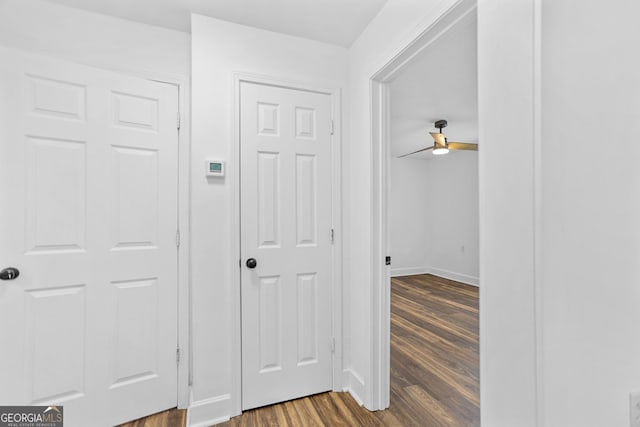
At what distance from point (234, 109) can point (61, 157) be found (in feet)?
3.30

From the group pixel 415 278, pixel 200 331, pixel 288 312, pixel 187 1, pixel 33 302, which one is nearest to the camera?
pixel 33 302

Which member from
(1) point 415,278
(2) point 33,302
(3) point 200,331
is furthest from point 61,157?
(1) point 415,278

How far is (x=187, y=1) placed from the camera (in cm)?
168

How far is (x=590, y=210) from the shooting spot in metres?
0.82

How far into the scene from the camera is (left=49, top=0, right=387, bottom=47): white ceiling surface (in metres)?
1.70

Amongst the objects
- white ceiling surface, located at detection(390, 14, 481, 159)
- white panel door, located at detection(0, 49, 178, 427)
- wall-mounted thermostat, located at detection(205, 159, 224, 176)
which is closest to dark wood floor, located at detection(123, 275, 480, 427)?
white panel door, located at detection(0, 49, 178, 427)

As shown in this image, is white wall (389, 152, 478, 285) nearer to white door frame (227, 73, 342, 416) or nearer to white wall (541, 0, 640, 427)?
white door frame (227, 73, 342, 416)

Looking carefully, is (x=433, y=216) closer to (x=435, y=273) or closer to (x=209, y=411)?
(x=435, y=273)

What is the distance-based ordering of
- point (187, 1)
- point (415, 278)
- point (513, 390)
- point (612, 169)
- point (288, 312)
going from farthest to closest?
point (415, 278) < point (288, 312) < point (187, 1) < point (513, 390) < point (612, 169)

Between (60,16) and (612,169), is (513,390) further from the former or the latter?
(60,16)

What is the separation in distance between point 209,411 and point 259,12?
2.46 m

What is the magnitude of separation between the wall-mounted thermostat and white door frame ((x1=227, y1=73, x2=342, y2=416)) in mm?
52

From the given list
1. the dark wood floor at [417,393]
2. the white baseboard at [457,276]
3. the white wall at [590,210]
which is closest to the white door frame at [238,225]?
the dark wood floor at [417,393]

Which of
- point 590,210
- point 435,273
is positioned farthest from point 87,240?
point 435,273
